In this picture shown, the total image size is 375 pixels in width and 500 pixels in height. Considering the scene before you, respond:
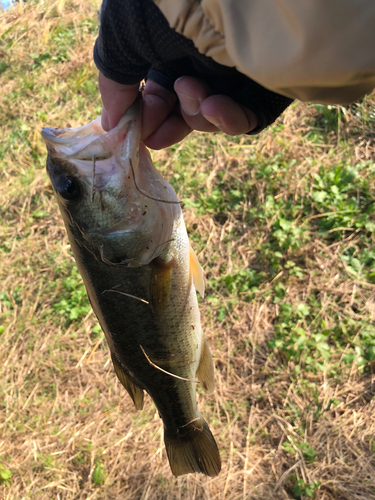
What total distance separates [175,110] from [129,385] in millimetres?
1561

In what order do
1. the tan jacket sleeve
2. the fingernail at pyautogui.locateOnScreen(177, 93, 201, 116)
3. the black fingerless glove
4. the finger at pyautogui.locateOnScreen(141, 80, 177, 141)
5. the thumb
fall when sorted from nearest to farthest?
1. the tan jacket sleeve
2. the black fingerless glove
3. the thumb
4. the fingernail at pyautogui.locateOnScreen(177, 93, 201, 116)
5. the finger at pyautogui.locateOnScreen(141, 80, 177, 141)

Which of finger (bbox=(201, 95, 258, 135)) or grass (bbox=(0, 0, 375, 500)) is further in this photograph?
grass (bbox=(0, 0, 375, 500))

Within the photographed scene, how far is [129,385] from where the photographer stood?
1.96m

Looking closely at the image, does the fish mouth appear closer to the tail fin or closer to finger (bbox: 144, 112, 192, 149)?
finger (bbox: 144, 112, 192, 149)

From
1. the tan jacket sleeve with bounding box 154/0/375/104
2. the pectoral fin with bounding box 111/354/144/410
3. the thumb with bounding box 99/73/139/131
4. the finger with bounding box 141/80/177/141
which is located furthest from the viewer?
the pectoral fin with bounding box 111/354/144/410

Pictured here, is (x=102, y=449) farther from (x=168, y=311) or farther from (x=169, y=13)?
(x=169, y=13)

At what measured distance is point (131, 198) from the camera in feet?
5.07

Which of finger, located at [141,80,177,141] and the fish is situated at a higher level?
finger, located at [141,80,177,141]

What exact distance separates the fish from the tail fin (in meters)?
0.07

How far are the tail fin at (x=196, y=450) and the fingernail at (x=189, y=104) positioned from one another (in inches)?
68.8

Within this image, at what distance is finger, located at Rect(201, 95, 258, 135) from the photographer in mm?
1466

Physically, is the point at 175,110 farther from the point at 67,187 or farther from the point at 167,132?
the point at 67,187

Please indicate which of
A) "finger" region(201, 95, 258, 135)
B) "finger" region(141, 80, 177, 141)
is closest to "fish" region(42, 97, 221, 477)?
"finger" region(141, 80, 177, 141)

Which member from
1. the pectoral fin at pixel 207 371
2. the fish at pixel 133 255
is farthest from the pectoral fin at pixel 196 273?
the pectoral fin at pixel 207 371
